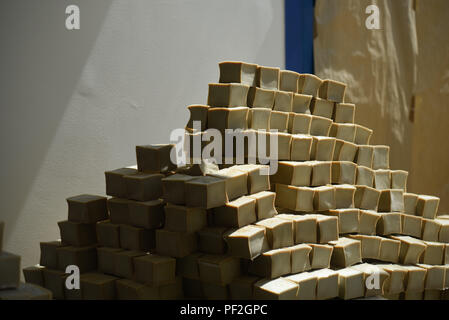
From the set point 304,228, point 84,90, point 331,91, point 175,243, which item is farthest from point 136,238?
point 331,91

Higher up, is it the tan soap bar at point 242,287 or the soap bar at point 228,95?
the soap bar at point 228,95

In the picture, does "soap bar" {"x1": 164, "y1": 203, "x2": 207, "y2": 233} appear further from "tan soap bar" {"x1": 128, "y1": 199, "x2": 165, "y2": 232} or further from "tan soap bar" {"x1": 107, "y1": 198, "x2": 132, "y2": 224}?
"tan soap bar" {"x1": 107, "y1": 198, "x2": 132, "y2": 224}

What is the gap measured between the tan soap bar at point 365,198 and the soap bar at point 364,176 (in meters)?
0.12

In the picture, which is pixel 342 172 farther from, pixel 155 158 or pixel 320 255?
pixel 155 158

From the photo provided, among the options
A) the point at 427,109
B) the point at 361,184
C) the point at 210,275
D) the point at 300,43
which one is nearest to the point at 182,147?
the point at 210,275

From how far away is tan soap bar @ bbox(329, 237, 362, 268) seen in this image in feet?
12.0

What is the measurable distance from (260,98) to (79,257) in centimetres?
194

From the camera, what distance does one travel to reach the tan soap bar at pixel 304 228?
3.51 metres

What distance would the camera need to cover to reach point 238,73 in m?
3.94

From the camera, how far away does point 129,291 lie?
3322mm

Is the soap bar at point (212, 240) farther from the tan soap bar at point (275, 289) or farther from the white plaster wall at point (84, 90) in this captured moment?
the white plaster wall at point (84, 90)

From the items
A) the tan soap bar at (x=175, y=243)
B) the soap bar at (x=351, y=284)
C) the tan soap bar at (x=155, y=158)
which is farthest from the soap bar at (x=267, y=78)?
the soap bar at (x=351, y=284)

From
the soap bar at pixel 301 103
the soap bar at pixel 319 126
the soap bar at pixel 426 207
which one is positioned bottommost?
the soap bar at pixel 426 207

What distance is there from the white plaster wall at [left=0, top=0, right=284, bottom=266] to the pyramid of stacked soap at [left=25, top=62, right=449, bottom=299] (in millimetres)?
639
